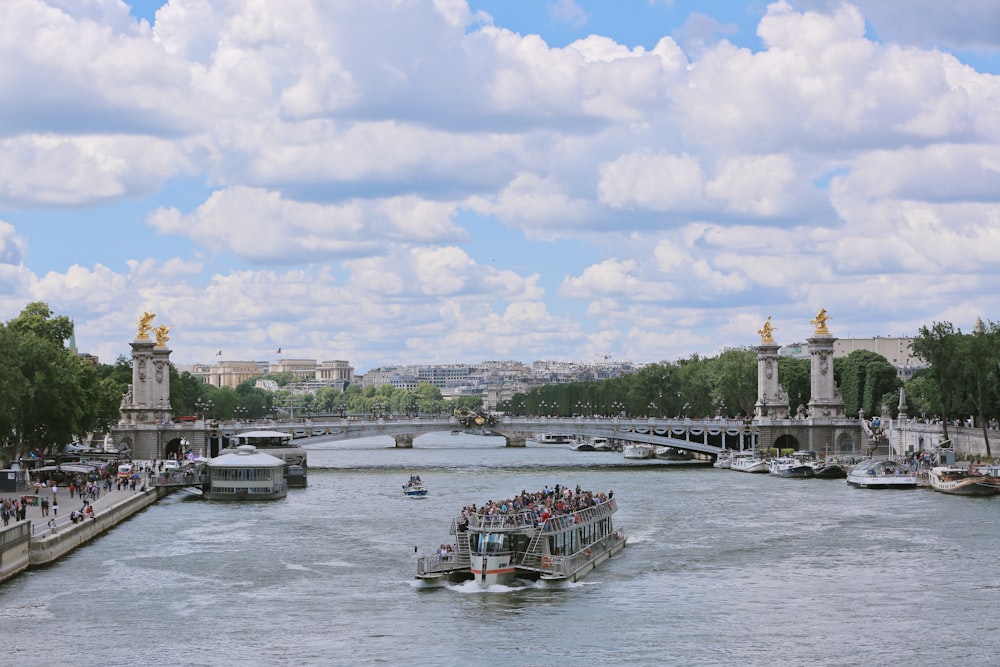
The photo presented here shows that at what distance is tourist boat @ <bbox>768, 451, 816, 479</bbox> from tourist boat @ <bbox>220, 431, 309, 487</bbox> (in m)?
33.1

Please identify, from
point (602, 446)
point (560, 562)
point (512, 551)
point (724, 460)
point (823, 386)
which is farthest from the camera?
point (602, 446)

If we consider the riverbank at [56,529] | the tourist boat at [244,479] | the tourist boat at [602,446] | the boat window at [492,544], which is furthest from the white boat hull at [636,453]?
the boat window at [492,544]

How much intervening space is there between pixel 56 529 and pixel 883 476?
173ft

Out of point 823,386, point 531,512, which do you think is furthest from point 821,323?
point 531,512

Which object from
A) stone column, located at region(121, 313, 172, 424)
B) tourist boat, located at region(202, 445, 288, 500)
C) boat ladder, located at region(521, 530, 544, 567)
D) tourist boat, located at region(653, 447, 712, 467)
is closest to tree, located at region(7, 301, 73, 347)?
stone column, located at region(121, 313, 172, 424)

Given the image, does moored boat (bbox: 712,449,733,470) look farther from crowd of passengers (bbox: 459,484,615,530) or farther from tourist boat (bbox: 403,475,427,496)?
crowd of passengers (bbox: 459,484,615,530)

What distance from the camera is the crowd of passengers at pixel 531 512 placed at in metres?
53.1

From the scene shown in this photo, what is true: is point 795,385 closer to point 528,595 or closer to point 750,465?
point 750,465

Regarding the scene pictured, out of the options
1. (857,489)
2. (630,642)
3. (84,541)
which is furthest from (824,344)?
(630,642)

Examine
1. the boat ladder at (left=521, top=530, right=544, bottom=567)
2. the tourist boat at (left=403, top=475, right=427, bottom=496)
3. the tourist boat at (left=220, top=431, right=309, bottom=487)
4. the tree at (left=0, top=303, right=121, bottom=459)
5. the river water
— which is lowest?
the river water

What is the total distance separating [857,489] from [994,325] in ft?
72.3

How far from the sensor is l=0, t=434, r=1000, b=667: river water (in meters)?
43.4

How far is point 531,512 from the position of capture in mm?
54719

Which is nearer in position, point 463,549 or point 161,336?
point 463,549
